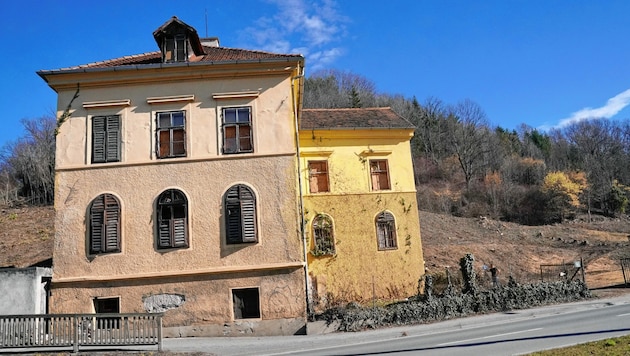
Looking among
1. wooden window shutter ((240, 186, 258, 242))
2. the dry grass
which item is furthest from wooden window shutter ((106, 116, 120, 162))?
the dry grass

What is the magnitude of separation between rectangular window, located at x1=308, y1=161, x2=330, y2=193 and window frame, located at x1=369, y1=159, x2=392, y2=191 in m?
2.52

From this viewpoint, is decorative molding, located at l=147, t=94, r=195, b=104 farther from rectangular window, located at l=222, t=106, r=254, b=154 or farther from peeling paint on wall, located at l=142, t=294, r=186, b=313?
peeling paint on wall, located at l=142, t=294, r=186, b=313

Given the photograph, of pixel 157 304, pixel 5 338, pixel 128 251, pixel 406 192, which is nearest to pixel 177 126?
pixel 128 251

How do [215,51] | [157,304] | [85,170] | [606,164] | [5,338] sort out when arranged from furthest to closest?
[606,164] → [215,51] → [85,170] → [157,304] → [5,338]

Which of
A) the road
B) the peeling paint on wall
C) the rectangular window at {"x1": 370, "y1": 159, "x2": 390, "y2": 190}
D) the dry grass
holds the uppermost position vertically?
the rectangular window at {"x1": 370, "y1": 159, "x2": 390, "y2": 190}

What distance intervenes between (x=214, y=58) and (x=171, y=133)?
11.8 feet

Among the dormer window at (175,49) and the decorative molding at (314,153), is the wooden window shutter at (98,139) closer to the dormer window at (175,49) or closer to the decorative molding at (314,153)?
the dormer window at (175,49)

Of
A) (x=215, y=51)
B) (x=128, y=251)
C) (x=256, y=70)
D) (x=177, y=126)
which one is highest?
(x=215, y=51)

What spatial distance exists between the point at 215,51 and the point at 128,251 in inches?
351

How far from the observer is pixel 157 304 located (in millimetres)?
15898

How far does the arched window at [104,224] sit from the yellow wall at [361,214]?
9.91 m

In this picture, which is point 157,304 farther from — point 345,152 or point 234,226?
point 345,152

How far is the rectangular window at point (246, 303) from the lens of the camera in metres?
16.0

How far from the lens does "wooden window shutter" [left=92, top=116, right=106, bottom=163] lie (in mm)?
17047
